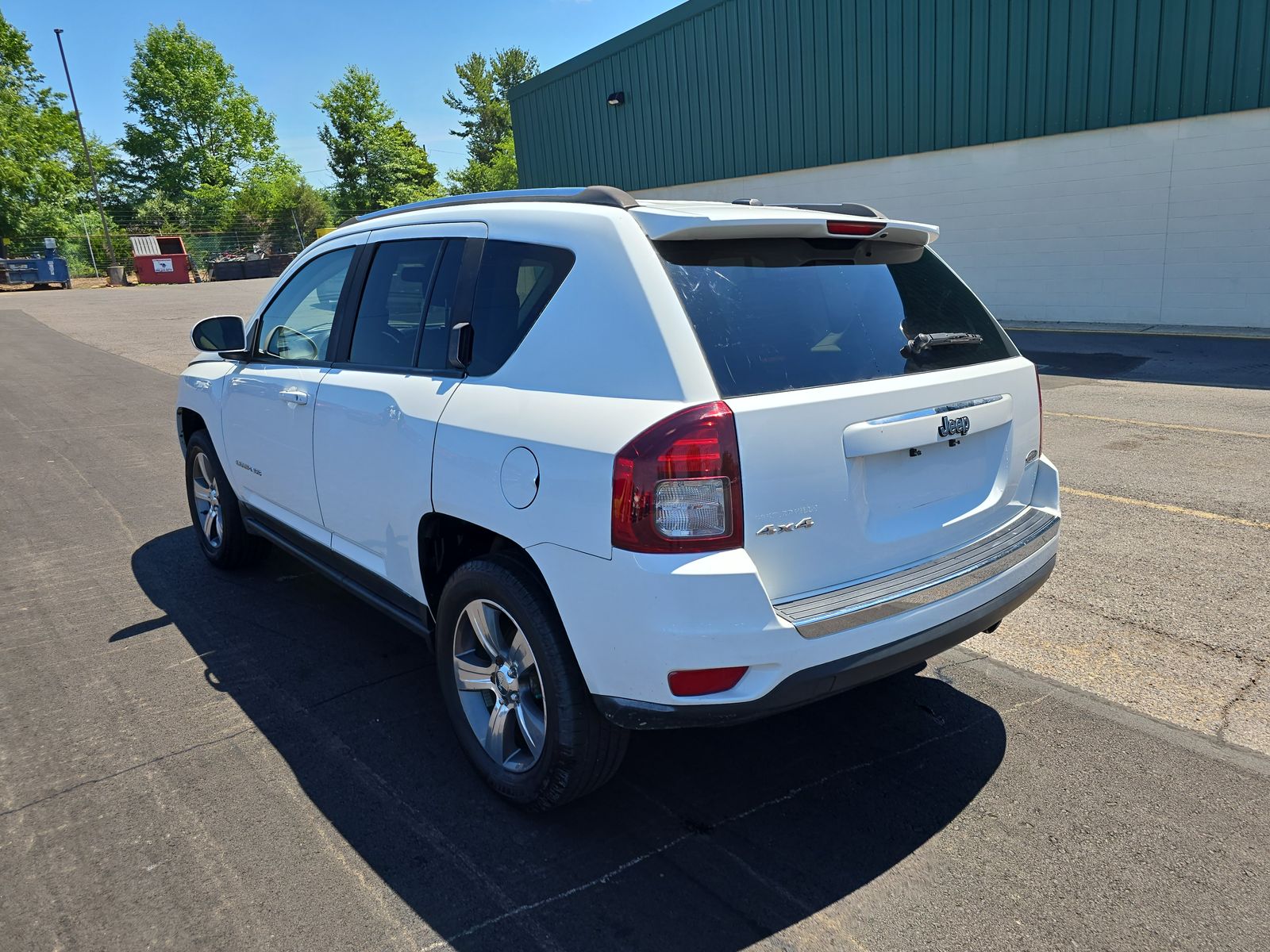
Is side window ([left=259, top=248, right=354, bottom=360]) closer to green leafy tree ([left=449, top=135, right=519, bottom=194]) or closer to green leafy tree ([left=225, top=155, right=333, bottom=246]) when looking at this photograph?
green leafy tree ([left=225, top=155, right=333, bottom=246])

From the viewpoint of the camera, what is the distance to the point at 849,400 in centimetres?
258

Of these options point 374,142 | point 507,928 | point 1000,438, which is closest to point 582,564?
point 507,928

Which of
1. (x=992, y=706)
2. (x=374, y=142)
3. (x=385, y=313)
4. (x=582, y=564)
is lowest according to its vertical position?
(x=992, y=706)

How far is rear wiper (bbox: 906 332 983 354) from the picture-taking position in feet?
9.50

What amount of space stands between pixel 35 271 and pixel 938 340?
50.2 metres

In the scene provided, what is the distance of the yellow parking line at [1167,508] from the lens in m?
5.27

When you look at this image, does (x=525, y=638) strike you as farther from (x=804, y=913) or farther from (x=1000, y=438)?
(x=1000, y=438)

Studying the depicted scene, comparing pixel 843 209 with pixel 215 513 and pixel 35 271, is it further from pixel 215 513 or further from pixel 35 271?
pixel 35 271

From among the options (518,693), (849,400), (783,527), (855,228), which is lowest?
(518,693)

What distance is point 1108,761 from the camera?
9.95ft

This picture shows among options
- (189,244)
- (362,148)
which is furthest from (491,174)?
(189,244)

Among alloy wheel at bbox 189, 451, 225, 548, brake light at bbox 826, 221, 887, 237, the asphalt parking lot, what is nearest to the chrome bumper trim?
the asphalt parking lot

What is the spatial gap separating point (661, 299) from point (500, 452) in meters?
0.68

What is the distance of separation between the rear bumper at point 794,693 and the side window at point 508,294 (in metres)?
1.19
